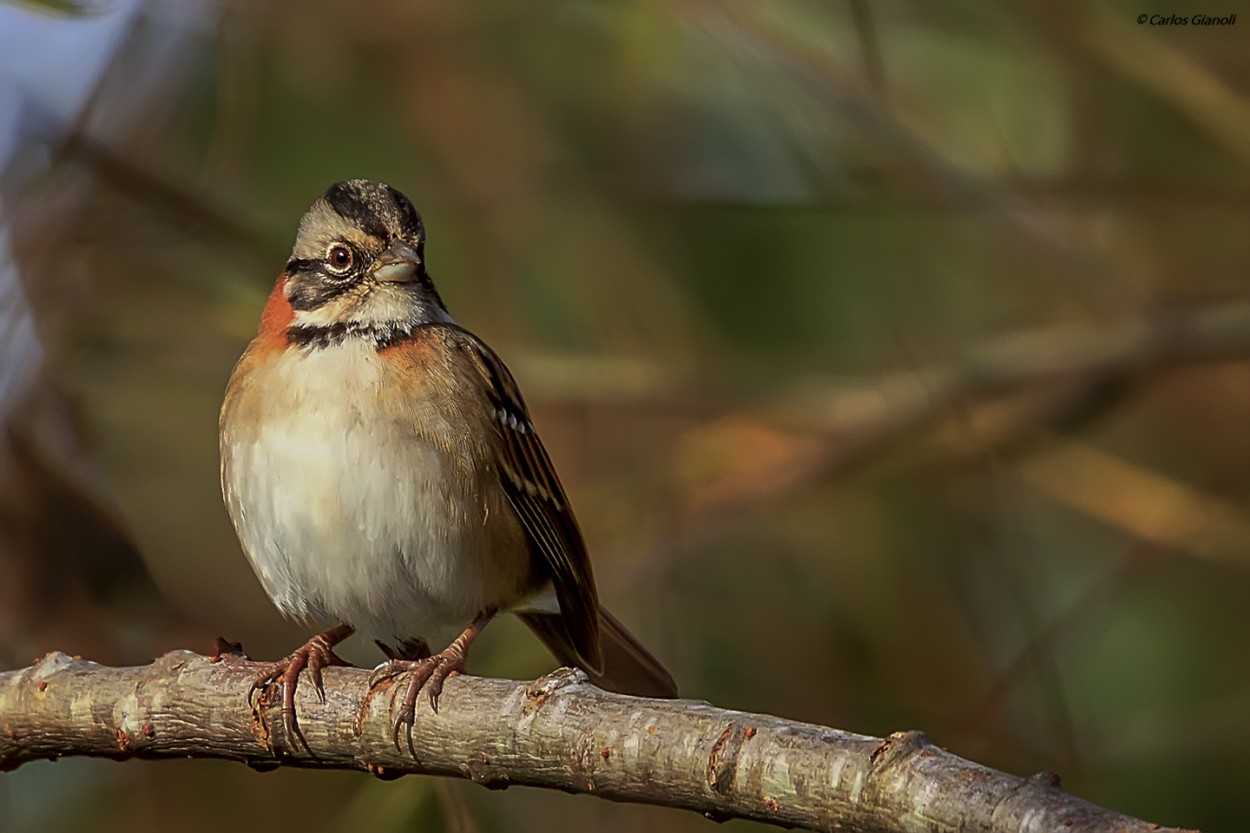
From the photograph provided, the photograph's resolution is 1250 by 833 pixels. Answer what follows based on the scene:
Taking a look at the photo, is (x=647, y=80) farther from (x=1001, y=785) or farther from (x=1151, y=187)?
(x=1001, y=785)

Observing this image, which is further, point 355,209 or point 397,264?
point 355,209

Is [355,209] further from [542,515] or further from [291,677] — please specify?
[291,677]

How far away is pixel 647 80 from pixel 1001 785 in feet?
17.1

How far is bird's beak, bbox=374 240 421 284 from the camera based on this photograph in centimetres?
440

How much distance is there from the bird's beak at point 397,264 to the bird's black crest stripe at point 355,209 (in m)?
0.05

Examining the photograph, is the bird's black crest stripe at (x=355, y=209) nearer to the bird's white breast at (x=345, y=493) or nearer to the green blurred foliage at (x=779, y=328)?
the bird's white breast at (x=345, y=493)

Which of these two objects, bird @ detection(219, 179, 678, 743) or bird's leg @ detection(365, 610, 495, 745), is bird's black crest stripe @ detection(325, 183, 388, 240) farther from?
bird's leg @ detection(365, 610, 495, 745)

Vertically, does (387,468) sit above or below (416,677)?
above

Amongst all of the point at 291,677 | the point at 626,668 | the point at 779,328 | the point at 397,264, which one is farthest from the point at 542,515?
the point at 779,328

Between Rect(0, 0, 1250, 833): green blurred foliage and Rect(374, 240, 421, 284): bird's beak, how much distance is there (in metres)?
1.34

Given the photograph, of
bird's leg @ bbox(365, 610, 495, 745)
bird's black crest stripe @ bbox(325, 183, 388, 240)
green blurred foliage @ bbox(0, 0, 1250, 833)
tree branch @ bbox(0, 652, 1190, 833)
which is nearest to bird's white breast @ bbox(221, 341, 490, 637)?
bird's black crest stripe @ bbox(325, 183, 388, 240)

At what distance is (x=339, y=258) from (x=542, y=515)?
94 centimetres

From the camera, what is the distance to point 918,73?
6.69m

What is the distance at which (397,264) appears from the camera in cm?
441
